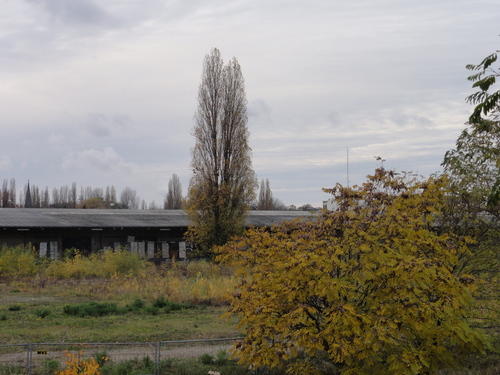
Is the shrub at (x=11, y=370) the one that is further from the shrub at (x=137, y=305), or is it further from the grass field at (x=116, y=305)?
the shrub at (x=137, y=305)

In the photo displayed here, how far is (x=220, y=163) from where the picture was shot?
46.2 metres

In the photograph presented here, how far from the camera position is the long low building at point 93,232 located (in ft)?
136

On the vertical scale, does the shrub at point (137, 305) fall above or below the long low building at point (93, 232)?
below

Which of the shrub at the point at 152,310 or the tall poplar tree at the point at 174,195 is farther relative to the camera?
the tall poplar tree at the point at 174,195

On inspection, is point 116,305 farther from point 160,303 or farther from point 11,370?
point 11,370

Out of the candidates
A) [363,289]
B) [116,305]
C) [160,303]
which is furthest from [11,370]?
[160,303]

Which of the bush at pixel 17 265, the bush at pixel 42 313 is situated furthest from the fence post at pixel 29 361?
the bush at pixel 17 265

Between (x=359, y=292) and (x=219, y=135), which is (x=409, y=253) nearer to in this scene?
(x=359, y=292)

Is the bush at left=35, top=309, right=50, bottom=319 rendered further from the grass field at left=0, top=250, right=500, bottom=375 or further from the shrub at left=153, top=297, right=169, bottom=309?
the shrub at left=153, top=297, right=169, bottom=309

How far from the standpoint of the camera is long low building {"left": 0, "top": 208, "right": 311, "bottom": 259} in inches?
1638

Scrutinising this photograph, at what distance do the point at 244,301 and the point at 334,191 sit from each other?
293 cm

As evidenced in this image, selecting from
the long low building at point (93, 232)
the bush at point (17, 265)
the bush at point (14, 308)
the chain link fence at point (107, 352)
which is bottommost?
the chain link fence at point (107, 352)

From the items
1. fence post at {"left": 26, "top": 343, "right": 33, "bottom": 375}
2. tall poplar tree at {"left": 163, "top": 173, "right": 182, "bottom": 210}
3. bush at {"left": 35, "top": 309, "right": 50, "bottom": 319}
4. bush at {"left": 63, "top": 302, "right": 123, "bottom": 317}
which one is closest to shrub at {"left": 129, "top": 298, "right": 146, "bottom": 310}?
bush at {"left": 63, "top": 302, "right": 123, "bottom": 317}

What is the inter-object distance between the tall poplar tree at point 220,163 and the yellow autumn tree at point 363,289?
33363 mm
